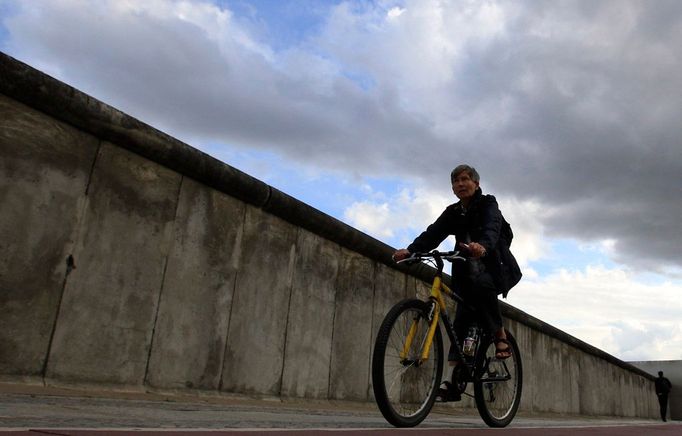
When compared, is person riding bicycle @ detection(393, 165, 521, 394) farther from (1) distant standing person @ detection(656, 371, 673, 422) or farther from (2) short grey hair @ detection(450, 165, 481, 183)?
(1) distant standing person @ detection(656, 371, 673, 422)

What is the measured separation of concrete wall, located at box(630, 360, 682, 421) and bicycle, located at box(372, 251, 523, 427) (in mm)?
32388

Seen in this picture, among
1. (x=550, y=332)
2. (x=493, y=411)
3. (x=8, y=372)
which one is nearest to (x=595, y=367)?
→ (x=550, y=332)

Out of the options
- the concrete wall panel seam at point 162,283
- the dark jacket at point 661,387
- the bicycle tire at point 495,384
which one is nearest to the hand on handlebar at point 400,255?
the bicycle tire at point 495,384

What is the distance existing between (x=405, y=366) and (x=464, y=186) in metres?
1.47

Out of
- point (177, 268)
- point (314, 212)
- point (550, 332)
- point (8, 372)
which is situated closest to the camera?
point (8, 372)

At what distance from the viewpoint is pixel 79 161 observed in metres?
3.79

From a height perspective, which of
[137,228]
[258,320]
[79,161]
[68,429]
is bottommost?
[68,429]

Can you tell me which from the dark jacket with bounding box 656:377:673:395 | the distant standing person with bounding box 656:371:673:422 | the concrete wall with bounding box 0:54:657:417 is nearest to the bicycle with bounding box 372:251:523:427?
the concrete wall with bounding box 0:54:657:417

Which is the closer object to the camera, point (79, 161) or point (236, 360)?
point (79, 161)

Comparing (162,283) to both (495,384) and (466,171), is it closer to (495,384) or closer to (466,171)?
(466,171)

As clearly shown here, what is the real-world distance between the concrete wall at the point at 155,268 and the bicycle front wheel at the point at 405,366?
5.42 feet

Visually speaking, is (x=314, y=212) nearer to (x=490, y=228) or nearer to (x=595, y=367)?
(x=490, y=228)

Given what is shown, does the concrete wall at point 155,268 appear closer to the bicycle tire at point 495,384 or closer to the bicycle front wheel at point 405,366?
the bicycle front wheel at point 405,366

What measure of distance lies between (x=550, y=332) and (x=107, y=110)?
10478 mm
